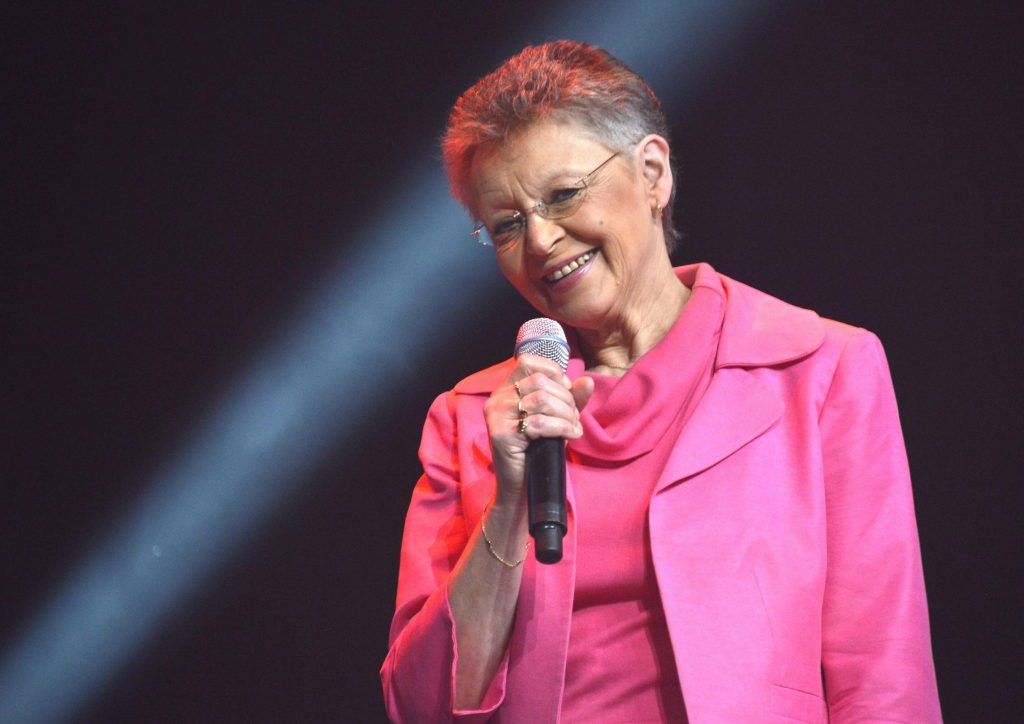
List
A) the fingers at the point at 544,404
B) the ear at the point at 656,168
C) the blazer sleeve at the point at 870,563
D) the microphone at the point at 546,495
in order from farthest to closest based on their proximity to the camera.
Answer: the ear at the point at 656,168
the blazer sleeve at the point at 870,563
the fingers at the point at 544,404
the microphone at the point at 546,495

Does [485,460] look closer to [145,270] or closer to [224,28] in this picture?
[145,270]

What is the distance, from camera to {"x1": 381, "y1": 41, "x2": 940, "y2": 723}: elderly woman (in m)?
1.59

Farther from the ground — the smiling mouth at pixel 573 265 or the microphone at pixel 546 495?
the smiling mouth at pixel 573 265

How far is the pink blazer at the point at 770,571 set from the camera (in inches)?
62.2

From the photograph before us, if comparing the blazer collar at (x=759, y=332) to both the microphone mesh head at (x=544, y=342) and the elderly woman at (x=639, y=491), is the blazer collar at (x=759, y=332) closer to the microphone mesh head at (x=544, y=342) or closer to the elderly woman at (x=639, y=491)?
the elderly woman at (x=639, y=491)

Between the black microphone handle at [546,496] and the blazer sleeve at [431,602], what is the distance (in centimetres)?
37

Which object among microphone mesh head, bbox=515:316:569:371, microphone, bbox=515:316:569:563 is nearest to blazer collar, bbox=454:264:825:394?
microphone mesh head, bbox=515:316:569:371

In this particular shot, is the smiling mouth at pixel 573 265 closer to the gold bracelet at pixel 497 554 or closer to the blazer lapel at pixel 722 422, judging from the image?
the blazer lapel at pixel 722 422

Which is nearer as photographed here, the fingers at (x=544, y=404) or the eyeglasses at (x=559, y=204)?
the fingers at (x=544, y=404)

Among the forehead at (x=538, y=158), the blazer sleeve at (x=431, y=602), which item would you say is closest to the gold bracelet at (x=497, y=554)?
the blazer sleeve at (x=431, y=602)

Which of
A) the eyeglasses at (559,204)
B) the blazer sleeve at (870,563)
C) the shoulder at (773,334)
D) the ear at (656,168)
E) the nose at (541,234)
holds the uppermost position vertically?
the ear at (656,168)

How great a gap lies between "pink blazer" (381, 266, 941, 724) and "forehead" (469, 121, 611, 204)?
0.37 m

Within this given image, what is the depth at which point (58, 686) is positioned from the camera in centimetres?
293

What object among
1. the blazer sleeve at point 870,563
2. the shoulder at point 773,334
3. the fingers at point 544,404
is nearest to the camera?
the fingers at point 544,404
